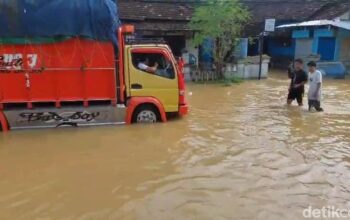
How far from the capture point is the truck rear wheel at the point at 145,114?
9.09m

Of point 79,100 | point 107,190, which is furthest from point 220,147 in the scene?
point 79,100

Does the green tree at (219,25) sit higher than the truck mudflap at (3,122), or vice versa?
the green tree at (219,25)

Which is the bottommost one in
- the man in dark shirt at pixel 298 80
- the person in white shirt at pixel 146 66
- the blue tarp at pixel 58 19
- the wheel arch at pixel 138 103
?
the wheel arch at pixel 138 103

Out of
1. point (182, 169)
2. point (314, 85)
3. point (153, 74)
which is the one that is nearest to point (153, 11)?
point (314, 85)

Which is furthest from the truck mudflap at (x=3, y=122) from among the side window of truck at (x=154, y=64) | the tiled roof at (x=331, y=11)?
the tiled roof at (x=331, y=11)

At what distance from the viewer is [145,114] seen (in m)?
9.15

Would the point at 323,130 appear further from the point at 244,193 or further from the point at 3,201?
the point at 3,201

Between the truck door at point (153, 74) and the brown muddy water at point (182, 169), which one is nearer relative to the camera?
the brown muddy water at point (182, 169)

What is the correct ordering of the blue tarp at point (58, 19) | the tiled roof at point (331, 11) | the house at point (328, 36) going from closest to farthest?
1. the blue tarp at point (58, 19)
2. the house at point (328, 36)
3. the tiled roof at point (331, 11)

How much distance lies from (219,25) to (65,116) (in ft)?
37.7

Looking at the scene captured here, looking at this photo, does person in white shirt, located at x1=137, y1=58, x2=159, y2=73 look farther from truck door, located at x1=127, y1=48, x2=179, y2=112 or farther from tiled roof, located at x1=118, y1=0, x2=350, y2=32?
tiled roof, located at x1=118, y1=0, x2=350, y2=32

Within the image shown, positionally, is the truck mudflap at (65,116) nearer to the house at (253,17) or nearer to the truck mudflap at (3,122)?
the truck mudflap at (3,122)

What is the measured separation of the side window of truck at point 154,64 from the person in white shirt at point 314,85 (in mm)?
4017

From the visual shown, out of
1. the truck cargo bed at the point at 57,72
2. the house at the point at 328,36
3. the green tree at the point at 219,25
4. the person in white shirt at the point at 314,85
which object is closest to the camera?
the truck cargo bed at the point at 57,72
